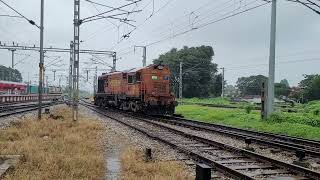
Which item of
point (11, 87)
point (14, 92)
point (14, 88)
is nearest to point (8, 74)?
point (14, 92)

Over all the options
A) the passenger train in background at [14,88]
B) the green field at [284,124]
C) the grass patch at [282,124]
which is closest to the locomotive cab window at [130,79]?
the grass patch at [282,124]

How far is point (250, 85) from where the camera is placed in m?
135

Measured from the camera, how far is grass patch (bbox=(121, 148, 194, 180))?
10.0 metres

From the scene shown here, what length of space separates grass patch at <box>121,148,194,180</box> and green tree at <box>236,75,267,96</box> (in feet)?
383

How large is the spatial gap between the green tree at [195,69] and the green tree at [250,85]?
96.5 feet

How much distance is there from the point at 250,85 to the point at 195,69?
42.9m

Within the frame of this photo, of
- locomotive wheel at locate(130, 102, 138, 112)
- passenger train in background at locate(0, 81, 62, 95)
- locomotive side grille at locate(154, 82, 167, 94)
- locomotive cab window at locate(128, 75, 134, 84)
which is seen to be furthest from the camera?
passenger train in background at locate(0, 81, 62, 95)

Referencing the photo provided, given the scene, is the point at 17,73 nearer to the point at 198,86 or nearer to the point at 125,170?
the point at 198,86

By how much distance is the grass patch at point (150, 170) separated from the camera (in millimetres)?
10035

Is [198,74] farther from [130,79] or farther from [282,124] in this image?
[282,124]

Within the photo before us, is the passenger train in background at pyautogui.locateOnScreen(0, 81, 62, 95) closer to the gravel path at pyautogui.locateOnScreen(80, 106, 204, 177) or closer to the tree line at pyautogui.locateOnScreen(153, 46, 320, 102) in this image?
the tree line at pyautogui.locateOnScreen(153, 46, 320, 102)

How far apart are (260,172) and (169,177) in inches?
100

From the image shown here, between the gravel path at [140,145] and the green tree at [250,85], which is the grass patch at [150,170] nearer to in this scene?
the gravel path at [140,145]

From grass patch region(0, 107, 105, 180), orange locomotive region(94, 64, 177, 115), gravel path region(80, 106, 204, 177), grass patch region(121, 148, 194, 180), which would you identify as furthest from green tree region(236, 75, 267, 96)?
grass patch region(121, 148, 194, 180)
